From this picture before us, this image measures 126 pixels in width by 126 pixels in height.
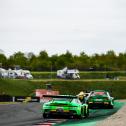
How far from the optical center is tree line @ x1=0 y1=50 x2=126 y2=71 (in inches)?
5364

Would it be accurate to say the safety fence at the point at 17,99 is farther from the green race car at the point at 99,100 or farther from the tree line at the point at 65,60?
the tree line at the point at 65,60

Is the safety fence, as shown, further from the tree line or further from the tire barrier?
the tree line

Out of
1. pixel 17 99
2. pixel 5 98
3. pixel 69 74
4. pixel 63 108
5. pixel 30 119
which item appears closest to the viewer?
pixel 30 119

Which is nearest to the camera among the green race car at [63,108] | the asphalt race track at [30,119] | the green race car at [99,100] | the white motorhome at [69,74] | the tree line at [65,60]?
the asphalt race track at [30,119]

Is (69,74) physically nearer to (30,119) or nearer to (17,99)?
(17,99)

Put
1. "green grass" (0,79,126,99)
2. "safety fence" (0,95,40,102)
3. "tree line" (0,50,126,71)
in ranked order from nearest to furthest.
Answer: "safety fence" (0,95,40,102) → "green grass" (0,79,126,99) → "tree line" (0,50,126,71)

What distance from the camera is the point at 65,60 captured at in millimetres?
146000

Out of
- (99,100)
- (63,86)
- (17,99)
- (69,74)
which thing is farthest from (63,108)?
(69,74)

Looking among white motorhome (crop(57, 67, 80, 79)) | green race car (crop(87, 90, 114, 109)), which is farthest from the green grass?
green race car (crop(87, 90, 114, 109))

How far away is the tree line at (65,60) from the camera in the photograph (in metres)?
136

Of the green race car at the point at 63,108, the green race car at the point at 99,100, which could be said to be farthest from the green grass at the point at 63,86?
the green race car at the point at 63,108

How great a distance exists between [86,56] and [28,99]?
110027 mm

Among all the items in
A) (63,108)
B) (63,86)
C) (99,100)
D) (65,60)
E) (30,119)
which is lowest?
(30,119)

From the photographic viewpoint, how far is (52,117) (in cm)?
2423
